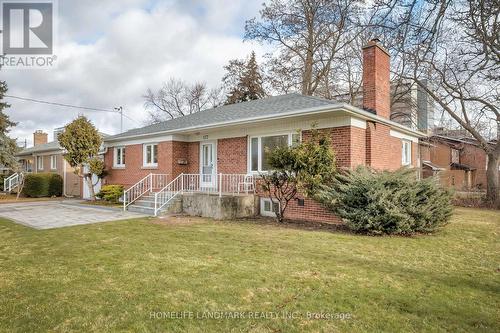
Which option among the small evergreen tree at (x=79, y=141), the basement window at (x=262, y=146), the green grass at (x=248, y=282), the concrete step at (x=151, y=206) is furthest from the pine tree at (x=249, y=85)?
the green grass at (x=248, y=282)

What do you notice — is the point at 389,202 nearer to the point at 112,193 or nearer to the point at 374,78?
the point at 374,78

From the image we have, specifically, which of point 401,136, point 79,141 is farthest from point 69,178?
point 401,136

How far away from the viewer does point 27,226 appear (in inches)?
374

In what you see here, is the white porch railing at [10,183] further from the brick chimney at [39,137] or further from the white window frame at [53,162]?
the brick chimney at [39,137]

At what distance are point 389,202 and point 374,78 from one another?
549cm

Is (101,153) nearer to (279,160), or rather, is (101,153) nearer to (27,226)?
(27,226)

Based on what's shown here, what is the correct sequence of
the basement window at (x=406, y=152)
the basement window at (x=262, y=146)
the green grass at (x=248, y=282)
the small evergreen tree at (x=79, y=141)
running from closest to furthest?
the green grass at (x=248, y=282), the basement window at (x=262, y=146), the basement window at (x=406, y=152), the small evergreen tree at (x=79, y=141)

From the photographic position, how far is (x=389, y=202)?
26.6 ft

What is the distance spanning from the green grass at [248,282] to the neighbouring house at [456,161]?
920 inches

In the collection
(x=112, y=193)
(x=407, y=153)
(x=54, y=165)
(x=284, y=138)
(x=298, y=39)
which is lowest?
(x=112, y=193)

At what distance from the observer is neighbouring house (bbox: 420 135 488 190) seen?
92.8 feet

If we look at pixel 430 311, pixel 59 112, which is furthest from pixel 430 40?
pixel 59 112

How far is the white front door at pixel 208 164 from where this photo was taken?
14016 mm

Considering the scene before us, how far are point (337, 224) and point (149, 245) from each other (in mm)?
5664
